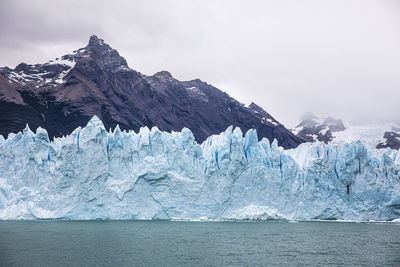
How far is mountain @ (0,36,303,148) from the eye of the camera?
64.3 m

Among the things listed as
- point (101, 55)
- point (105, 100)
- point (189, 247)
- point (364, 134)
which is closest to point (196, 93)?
point (101, 55)

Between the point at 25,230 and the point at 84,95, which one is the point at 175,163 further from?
the point at 84,95

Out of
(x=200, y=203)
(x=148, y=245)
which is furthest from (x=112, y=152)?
(x=148, y=245)

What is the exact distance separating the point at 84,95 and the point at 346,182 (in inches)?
1792

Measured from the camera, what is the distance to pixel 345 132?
116m

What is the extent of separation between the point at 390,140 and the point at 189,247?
85554mm

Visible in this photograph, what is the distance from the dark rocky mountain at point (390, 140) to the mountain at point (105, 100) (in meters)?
18.5

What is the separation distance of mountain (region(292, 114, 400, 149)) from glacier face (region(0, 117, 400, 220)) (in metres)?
58.4

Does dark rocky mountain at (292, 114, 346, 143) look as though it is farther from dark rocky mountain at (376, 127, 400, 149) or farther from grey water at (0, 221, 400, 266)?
grey water at (0, 221, 400, 266)

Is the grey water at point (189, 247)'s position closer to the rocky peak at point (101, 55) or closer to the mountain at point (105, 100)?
the mountain at point (105, 100)

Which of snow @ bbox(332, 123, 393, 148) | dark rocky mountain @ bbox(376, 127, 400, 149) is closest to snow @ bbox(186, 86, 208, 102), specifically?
snow @ bbox(332, 123, 393, 148)

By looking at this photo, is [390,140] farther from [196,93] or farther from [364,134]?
[196,93]

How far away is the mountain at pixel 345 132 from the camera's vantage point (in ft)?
320

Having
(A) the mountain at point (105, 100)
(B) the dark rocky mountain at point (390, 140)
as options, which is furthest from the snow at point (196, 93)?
(B) the dark rocky mountain at point (390, 140)
